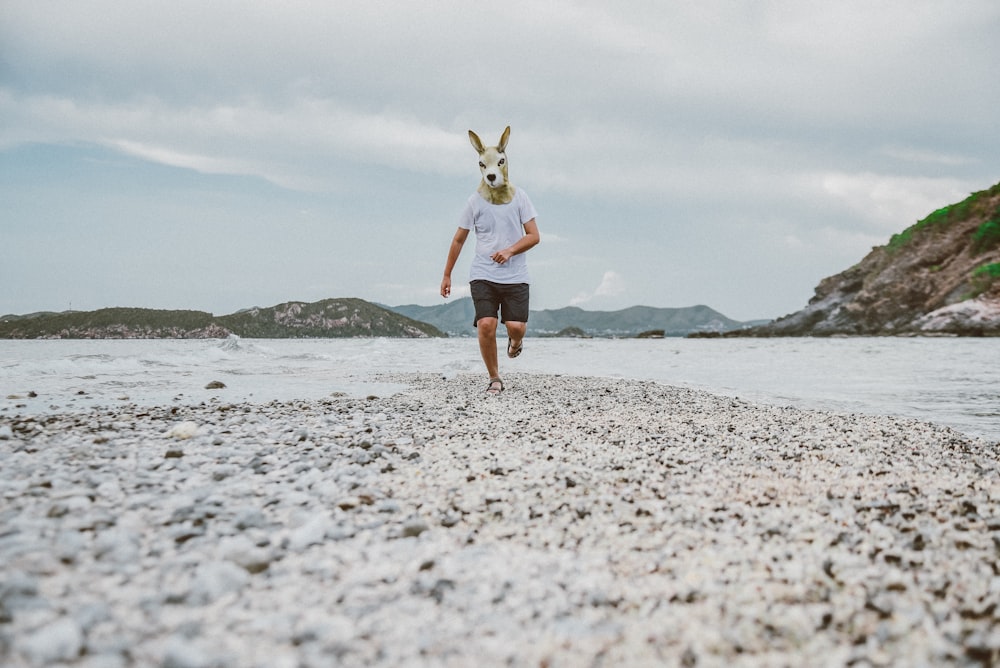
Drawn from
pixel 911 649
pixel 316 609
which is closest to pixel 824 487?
pixel 911 649

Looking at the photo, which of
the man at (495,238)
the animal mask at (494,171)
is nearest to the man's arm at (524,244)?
the man at (495,238)

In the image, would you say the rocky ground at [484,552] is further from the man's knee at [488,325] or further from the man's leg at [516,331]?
the man's leg at [516,331]

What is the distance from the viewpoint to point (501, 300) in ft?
29.1

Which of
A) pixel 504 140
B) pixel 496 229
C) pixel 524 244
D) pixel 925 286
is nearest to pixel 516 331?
pixel 524 244

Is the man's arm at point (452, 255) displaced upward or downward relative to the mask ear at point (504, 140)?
downward

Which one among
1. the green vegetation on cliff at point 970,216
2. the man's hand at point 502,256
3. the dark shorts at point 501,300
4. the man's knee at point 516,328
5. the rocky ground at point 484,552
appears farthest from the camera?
the green vegetation on cliff at point 970,216

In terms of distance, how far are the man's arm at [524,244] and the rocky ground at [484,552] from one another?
3.74 meters

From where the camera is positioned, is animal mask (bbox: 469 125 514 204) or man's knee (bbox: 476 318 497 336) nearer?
animal mask (bbox: 469 125 514 204)

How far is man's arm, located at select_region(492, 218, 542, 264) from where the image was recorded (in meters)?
8.13

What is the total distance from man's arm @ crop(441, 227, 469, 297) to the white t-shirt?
14 cm

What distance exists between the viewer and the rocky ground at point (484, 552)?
6.31 feet

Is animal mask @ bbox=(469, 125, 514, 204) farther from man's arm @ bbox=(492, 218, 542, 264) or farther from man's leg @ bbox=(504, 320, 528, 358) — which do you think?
man's leg @ bbox=(504, 320, 528, 358)

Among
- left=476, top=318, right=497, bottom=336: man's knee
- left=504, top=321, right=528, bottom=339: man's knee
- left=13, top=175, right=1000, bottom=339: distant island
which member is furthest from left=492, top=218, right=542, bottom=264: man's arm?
left=13, top=175, right=1000, bottom=339: distant island

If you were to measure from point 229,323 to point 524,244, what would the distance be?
255 ft
